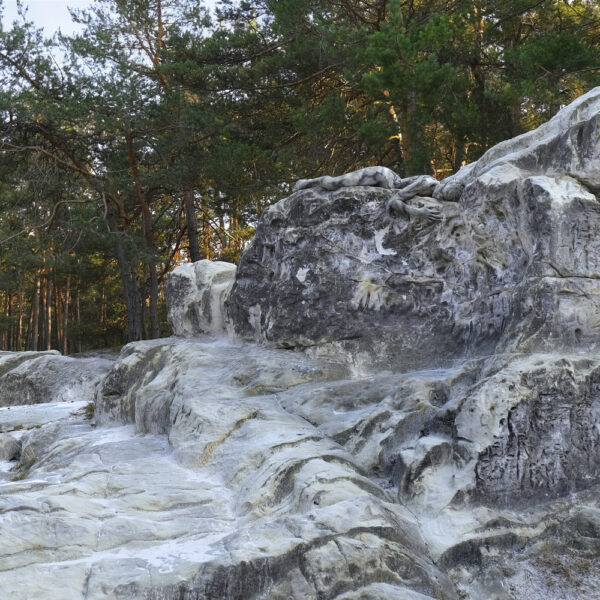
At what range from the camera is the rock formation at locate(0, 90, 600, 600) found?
4266 mm

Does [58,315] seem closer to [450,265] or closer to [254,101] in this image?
[254,101]

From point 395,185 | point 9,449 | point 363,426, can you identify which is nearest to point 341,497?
point 363,426

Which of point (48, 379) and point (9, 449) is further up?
point (48, 379)

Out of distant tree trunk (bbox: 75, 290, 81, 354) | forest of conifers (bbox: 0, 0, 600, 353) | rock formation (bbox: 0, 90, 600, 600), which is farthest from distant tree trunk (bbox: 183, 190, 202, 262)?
distant tree trunk (bbox: 75, 290, 81, 354)

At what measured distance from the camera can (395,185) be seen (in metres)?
8.22

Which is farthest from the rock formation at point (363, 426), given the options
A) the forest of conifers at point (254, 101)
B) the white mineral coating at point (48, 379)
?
the forest of conifers at point (254, 101)

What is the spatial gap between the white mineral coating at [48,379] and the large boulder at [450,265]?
4125 mm

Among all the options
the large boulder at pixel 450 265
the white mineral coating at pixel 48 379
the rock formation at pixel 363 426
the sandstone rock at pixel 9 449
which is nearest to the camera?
the rock formation at pixel 363 426

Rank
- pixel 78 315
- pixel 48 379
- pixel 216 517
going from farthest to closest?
1. pixel 78 315
2. pixel 48 379
3. pixel 216 517

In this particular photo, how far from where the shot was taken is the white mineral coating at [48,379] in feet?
38.4

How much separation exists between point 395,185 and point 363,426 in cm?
333

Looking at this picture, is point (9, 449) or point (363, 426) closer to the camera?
point (363, 426)

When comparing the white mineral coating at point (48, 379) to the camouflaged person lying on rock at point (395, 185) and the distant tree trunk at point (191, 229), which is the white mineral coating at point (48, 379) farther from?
the camouflaged person lying on rock at point (395, 185)

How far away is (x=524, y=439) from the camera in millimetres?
5043
